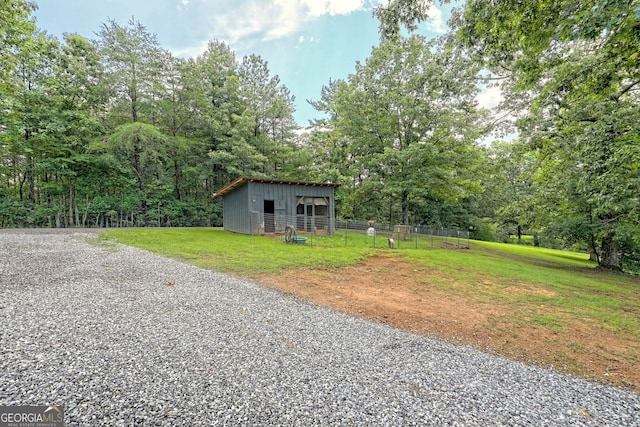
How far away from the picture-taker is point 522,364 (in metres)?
3.25

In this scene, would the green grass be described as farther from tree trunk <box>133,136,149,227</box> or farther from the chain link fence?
tree trunk <box>133,136,149,227</box>

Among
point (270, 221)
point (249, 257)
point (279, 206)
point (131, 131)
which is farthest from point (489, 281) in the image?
point (131, 131)

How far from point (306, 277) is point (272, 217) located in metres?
9.82

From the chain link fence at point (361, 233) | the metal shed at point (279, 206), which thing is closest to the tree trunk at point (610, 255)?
the chain link fence at point (361, 233)

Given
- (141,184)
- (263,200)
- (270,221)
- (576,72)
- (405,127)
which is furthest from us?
(141,184)

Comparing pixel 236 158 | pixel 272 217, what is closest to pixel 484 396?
pixel 272 217

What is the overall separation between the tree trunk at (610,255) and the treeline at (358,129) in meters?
0.10

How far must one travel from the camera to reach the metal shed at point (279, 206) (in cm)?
1562

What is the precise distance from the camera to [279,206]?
1625cm

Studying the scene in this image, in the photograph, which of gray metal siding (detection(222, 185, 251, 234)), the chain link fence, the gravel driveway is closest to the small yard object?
the chain link fence

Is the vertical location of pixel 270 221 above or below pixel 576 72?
below

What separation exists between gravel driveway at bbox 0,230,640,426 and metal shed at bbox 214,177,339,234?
439 inches

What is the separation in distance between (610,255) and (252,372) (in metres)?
18.5

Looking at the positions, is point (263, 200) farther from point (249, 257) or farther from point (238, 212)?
point (249, 257)
